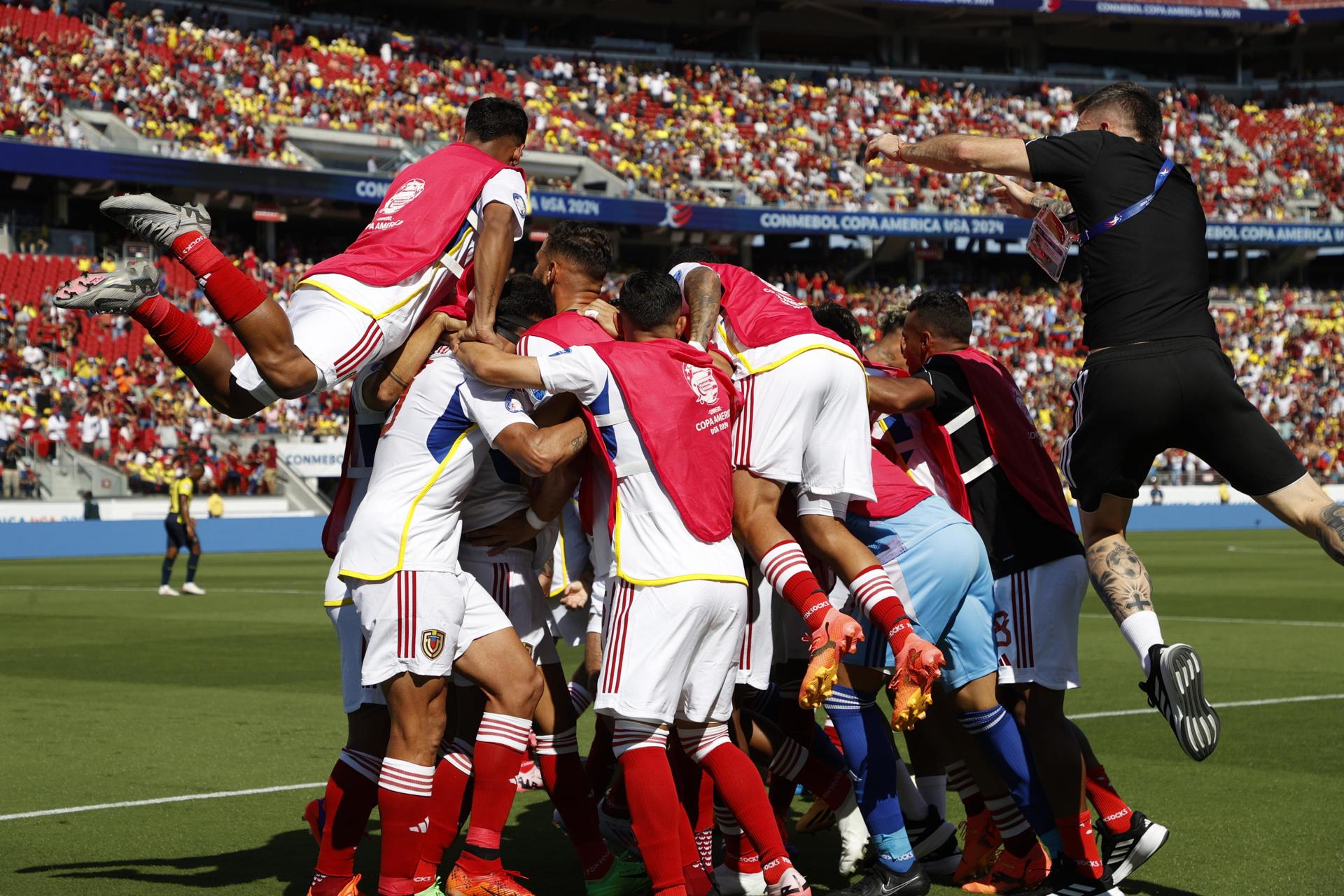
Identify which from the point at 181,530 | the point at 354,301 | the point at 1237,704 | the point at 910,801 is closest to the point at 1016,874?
the point at 910,801

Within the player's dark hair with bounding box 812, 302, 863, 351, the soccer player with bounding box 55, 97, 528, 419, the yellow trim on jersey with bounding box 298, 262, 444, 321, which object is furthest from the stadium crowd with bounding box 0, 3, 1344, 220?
the player's dark hair with bounding box 812, 302, 863, 351

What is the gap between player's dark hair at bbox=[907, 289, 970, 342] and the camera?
21.4ft

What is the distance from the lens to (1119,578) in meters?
5.51

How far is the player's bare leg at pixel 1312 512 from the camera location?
17.2 feet

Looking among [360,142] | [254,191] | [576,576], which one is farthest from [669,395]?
[360,142]

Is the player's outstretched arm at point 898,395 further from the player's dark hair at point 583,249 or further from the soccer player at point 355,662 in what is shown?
the soccer player at point 355,662

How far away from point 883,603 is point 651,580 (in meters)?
0.90

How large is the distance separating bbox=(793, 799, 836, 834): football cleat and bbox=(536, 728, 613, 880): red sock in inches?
55.2

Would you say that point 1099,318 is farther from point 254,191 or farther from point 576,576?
point 254,191

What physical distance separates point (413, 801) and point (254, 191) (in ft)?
122

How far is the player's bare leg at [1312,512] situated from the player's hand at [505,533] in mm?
2788

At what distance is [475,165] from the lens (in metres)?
6.50

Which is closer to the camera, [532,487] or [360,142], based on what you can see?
[532,487]

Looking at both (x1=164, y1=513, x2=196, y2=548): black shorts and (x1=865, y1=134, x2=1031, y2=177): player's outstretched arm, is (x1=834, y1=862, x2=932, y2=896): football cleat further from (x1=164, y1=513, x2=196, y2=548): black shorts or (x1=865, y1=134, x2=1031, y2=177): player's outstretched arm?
(x1=164, y1=513, x2=196, y2=548): black shorts
